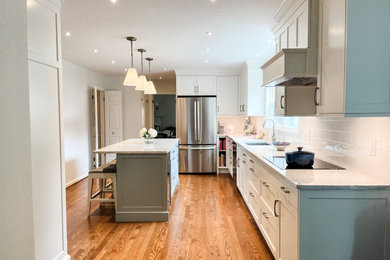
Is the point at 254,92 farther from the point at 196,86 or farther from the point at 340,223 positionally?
the point at 340,223

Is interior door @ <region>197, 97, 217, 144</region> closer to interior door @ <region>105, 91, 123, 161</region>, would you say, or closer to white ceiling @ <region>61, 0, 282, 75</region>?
white ceiling @ <region>61, 0, 282, 75</region>

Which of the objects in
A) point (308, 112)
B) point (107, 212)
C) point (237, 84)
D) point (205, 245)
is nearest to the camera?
point (308, 112)

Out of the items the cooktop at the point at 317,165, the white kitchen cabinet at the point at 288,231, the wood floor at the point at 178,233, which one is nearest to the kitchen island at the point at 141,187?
the wood floor at the point at 178,233

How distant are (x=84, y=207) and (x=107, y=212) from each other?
0.48m

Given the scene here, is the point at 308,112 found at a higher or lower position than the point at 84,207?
higher

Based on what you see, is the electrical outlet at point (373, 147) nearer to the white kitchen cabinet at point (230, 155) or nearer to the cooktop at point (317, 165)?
the cooktop at point (317, 165)

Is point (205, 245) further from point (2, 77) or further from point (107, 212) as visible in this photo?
point (2, 77)

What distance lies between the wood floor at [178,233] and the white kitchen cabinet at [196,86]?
8.89 ft

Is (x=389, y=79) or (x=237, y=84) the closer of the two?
(x=389, y=79)

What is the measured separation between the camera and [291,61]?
211cm

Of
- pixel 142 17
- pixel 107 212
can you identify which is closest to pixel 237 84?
pixel 142 17

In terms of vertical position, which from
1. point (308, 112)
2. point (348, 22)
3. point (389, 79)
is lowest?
point (308, 112)

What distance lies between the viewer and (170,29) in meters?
3.28

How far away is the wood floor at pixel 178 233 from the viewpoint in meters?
2.58
